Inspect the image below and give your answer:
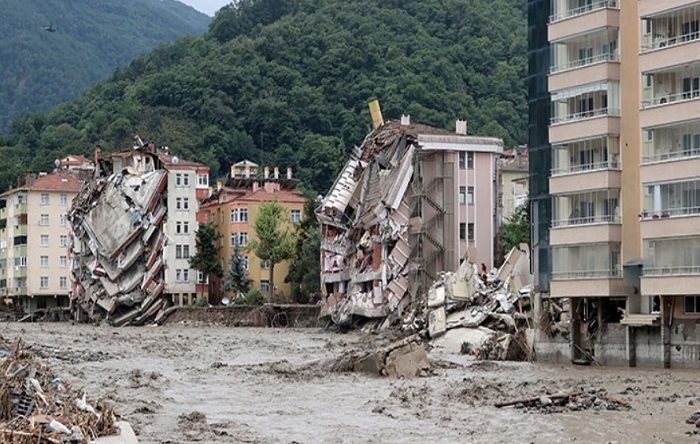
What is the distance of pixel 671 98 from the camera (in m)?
58.6

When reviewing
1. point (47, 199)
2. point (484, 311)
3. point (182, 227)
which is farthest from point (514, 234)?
point (47, 199)

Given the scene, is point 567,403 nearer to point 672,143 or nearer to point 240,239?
point 672,143

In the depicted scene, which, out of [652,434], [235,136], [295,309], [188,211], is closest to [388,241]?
[295,309]

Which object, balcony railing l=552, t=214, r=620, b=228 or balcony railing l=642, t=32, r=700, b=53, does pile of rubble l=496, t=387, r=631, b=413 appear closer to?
balcony railing l=552, t=214, r=620, b=228

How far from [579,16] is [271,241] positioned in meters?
76.3

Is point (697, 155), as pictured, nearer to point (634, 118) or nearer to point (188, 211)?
point (634, 118)

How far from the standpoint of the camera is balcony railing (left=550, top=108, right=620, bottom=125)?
203 feet

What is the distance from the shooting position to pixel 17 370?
31.9m

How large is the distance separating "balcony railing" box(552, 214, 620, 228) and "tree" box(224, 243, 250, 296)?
79.1 m

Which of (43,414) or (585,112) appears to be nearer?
(43,414)

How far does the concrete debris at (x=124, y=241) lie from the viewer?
142125mm

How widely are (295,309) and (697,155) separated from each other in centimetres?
7336

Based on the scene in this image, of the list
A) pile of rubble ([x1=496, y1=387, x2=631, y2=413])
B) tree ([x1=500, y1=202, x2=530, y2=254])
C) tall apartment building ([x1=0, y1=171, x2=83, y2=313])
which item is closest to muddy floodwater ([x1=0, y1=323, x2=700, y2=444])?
pile of rubble ([x1=496, y1=387, x2=631, y2=413])

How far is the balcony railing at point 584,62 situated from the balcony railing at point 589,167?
4.34 m
